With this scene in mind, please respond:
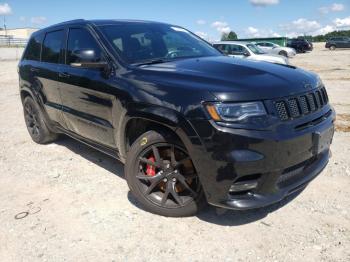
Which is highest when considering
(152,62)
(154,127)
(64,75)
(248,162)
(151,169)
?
(152,62)

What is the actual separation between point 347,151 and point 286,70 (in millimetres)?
2187

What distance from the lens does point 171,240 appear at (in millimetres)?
3057

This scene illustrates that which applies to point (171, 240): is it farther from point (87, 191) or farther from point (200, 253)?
point (87, 191)

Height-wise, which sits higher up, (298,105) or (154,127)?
(298,105)

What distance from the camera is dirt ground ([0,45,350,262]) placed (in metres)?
2.88

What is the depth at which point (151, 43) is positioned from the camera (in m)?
4.04

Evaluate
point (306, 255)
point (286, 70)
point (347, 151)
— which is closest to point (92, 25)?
point (286, 70)

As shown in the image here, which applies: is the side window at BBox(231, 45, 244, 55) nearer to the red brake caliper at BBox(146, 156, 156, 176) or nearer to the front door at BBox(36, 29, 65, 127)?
the front door at BBox(36, 29, 65, 127)

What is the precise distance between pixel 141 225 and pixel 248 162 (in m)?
1.21

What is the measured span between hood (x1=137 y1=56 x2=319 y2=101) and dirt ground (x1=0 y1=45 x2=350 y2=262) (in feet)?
3.84

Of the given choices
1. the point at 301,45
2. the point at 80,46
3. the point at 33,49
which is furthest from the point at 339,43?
the point at 80,46

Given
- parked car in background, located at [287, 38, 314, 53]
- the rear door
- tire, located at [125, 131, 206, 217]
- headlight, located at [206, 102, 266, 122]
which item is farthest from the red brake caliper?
parked car in background, located at [287, 38, 314, 53]

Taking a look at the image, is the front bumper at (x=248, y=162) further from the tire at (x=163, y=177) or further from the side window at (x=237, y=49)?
the side window at (x=237, y=49)

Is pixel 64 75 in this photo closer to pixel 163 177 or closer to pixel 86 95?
pixel 86 95
